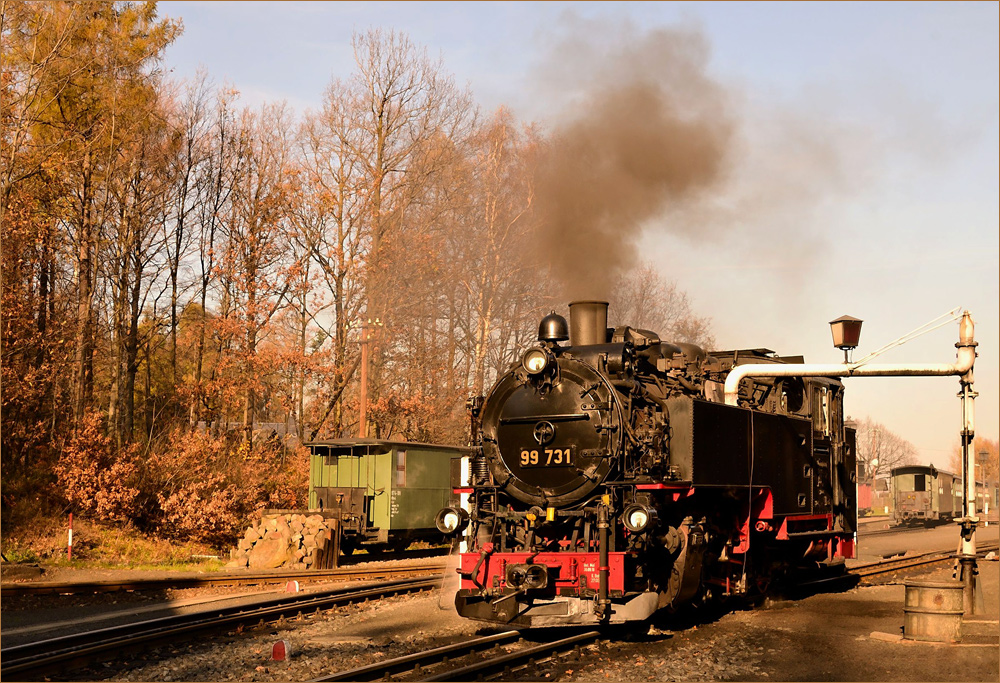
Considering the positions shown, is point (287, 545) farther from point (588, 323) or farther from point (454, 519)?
point (588, 323)

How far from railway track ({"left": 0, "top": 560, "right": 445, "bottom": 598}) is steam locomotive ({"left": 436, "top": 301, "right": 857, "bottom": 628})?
237 inches

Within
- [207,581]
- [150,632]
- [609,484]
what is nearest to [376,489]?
[207,581]

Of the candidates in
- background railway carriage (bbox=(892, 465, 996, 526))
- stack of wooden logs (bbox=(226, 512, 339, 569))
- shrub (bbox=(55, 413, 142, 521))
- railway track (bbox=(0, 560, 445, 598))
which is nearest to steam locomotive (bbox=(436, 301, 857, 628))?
railway track (bbox=(0, 560, 445, 598))

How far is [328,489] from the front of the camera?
72.2ft

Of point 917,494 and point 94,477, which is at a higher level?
point 94,477

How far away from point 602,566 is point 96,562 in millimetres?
13615

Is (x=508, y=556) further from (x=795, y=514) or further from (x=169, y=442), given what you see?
(x=169, y=442)

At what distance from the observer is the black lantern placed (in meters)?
12.5

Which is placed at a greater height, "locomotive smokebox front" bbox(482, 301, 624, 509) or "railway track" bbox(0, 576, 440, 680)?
"locomotive smokebox front" bbox(482, 301, 624, 509)

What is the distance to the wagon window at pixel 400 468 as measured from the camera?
2181cm

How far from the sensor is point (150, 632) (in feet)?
35.2

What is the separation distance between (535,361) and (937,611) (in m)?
4.90

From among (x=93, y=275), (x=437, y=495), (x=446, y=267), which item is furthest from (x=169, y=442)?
(x=446, y=267)

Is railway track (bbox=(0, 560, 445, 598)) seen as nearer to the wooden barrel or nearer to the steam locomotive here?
the steam locomotive
